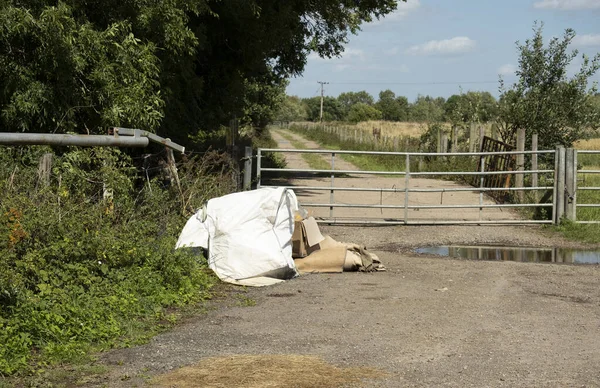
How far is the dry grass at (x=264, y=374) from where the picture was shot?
20.0 ft

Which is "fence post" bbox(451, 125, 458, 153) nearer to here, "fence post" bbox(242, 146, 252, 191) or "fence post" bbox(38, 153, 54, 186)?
"fence post" bbox(242, 146, 252, 191)

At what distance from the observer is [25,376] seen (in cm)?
615

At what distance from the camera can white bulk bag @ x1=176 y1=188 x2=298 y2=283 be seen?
1056cm

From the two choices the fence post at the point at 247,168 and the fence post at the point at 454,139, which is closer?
the fence post at the point at 247,168

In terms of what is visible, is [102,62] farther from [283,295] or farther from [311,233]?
[283,295]

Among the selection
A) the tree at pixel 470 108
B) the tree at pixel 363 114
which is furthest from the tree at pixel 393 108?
the tree at pixel 470 108

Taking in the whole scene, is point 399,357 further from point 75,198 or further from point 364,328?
point 75,198

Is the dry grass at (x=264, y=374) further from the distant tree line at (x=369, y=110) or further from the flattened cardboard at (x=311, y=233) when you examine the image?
the distant tree line at (x=369, y=110)

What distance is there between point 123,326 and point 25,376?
62.0 inches

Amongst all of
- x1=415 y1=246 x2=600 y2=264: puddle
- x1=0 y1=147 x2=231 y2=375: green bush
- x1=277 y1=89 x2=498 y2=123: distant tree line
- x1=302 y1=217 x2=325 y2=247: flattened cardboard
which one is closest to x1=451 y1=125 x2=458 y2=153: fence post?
x1=415 y1=246 x2=600 y2=264: puddle

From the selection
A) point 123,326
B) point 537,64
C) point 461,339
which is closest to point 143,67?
point 123,326

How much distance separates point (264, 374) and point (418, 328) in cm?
228

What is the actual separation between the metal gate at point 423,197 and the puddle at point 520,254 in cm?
181

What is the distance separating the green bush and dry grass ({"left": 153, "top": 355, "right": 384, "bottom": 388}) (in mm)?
1019
